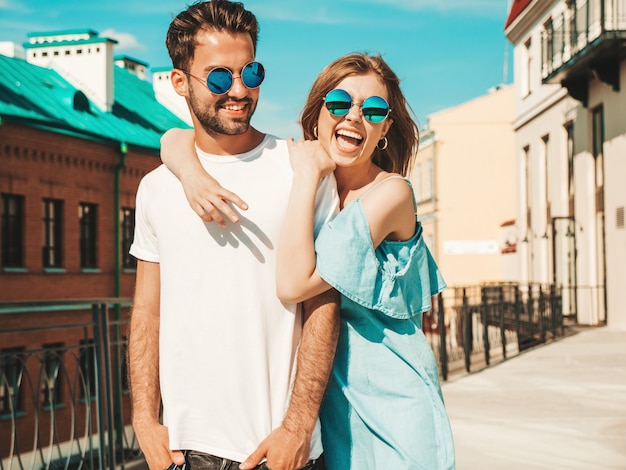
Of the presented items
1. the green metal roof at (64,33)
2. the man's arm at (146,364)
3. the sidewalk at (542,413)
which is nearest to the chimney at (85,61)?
the green metal roof at (64,33)

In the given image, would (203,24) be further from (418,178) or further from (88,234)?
(418,178)

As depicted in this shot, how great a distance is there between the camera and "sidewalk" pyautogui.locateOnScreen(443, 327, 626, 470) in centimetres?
706

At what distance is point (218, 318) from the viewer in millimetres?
2320

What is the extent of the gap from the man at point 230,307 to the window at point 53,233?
26469mm

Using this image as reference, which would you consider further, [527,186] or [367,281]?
[527,186]

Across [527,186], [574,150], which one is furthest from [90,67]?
[574,150]

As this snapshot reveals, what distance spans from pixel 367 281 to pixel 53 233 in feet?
89.6

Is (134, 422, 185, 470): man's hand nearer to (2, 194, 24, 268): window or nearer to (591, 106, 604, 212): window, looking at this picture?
(591, 106, 604, 212): window

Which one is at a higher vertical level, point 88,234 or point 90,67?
point 90,67

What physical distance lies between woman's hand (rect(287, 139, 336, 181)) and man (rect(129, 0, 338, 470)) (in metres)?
0.03

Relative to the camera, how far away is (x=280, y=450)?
2242 millimetres

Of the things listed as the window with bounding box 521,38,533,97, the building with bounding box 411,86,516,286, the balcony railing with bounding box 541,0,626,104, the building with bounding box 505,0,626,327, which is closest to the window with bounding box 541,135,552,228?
the building with bounding box 505,0,626,327

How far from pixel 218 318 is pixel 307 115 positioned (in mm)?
725

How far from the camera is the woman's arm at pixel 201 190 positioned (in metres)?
2.27
